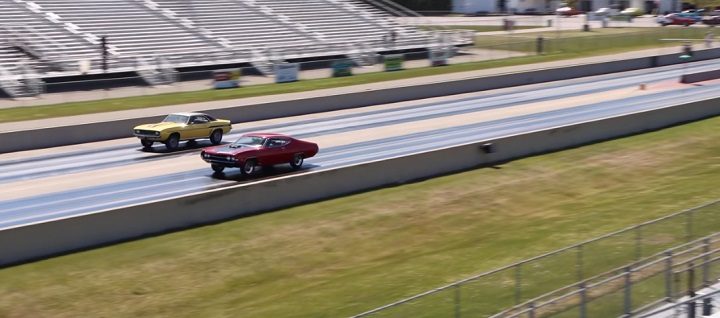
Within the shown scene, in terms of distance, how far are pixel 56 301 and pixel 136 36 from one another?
44.1m

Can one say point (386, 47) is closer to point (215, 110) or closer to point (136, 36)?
point (136, 36)

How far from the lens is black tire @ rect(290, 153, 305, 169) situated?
3234cm

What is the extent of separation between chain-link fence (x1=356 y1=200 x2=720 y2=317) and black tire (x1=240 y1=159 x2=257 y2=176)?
1472cm

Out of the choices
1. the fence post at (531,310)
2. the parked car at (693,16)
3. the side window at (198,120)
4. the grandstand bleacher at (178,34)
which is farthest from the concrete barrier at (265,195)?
the parked car at (693,16)

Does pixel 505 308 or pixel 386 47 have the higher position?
pixel 505 308

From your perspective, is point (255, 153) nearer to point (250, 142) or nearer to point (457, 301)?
point (250, 142)

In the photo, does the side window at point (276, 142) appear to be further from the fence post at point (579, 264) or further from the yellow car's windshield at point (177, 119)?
the fence post at point (579, 264)

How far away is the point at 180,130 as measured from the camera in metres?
36.3

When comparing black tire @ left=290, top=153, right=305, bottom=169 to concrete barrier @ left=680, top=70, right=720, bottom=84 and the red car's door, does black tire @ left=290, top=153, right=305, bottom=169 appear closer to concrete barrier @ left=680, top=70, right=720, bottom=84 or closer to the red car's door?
the red car's door

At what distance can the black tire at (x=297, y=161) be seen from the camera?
32.3m

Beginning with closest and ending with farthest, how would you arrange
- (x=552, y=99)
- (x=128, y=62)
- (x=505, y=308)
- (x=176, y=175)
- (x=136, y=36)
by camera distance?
(x=505, y=308), (x=176, y=175), (x=552, y=99), (x=128, y=62), (x=136, y=36)

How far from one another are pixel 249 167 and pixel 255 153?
0.46 metres

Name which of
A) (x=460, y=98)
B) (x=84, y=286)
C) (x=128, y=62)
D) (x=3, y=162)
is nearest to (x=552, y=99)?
(x=460, y=98)

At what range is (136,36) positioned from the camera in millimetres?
63125
